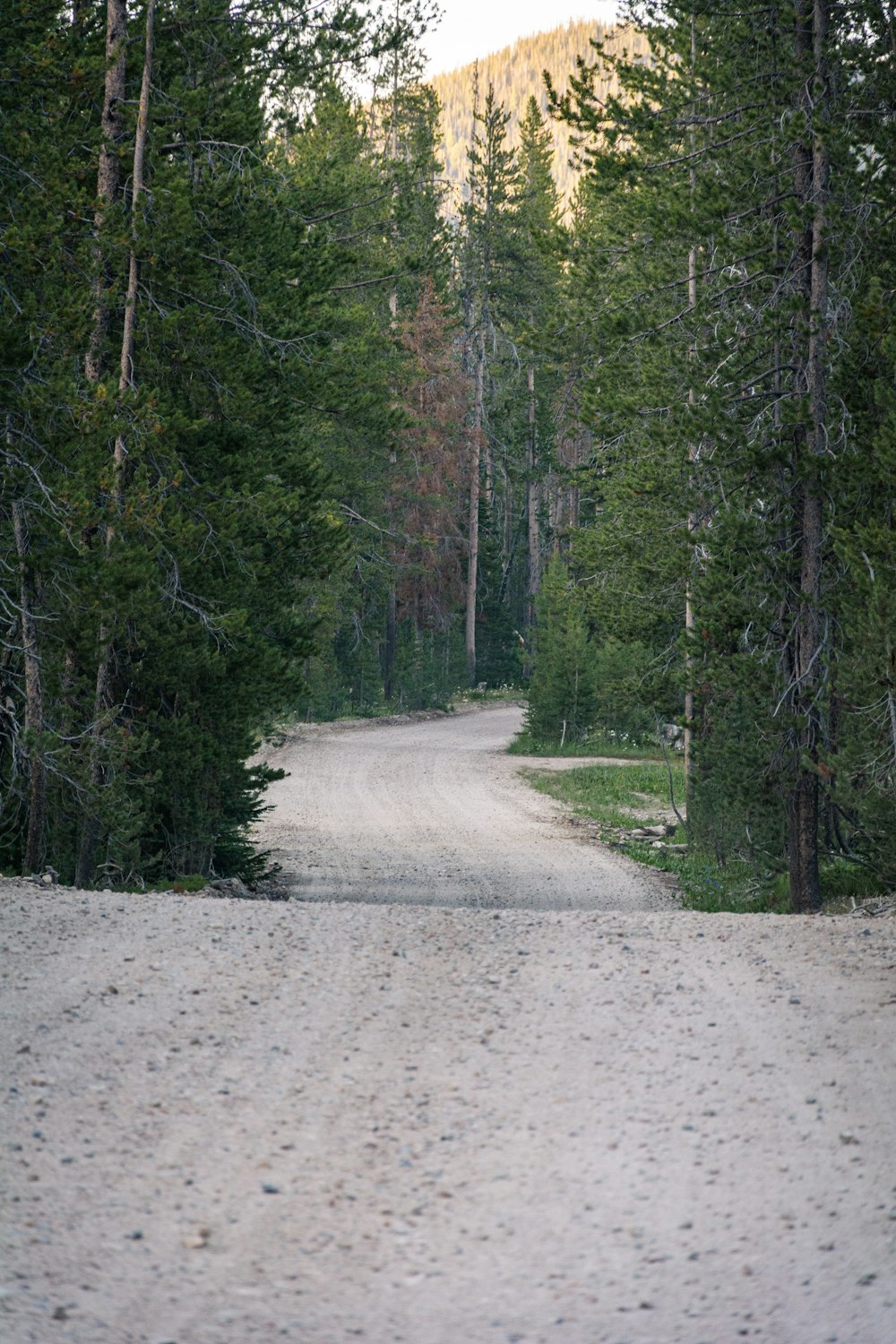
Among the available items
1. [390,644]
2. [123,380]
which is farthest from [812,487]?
[390,644]

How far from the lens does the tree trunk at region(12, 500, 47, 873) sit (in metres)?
10.9

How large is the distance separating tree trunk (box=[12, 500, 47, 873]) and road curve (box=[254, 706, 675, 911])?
12.8ft

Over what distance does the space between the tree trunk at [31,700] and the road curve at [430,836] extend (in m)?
3.90

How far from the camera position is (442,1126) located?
5.00m

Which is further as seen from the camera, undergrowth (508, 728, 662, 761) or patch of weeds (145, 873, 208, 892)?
undergrowth (508, 728, 662, 761)

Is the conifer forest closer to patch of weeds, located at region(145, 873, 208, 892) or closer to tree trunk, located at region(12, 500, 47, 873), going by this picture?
tree trunk, located at region(12, 500, 47, 873)

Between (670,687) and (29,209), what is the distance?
11841 millimetres

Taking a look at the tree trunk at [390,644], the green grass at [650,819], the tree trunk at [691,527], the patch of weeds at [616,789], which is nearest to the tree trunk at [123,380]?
the tree trunk at [691,527]

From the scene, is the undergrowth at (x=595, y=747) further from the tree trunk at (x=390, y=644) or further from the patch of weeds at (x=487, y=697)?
the patch of weeds at (x=487, y=697)

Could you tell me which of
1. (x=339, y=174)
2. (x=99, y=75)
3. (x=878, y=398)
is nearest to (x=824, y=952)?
(x=878, y=398)

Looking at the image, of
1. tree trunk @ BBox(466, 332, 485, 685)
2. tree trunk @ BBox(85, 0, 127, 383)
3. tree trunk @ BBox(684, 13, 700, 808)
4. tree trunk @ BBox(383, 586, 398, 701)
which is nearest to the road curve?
tree trunk @ BBox(684, 13, 700, 808)

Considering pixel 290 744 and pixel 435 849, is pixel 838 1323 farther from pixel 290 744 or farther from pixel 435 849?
pixel 290 744

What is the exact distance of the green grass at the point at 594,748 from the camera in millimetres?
34688

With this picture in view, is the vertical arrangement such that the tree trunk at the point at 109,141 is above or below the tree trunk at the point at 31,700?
above
